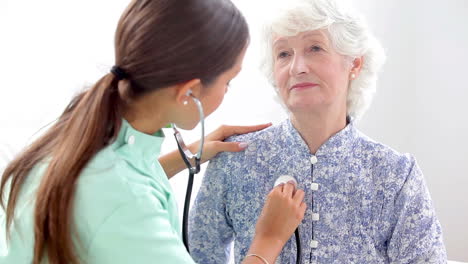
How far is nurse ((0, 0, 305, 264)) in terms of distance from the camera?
950mm

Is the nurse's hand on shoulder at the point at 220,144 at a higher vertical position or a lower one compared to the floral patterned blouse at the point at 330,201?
higher

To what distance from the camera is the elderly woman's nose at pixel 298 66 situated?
4.80ft

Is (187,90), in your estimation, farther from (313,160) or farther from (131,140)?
(313,160)

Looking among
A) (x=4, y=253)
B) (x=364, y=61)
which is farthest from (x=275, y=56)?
(x=4, y=253)

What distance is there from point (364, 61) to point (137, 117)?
2.53ft

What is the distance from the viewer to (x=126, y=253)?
3.13 feet

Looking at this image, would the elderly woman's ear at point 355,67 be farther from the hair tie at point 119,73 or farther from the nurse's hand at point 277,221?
the hair tie at point 119,73

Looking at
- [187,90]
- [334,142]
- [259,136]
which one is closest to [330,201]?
[334,142]

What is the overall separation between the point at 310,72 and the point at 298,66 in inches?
1.4

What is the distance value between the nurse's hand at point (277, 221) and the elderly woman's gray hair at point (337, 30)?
1.14ft

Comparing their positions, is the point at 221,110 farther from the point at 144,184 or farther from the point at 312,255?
the point at 144,184

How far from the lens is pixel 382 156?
151 cm

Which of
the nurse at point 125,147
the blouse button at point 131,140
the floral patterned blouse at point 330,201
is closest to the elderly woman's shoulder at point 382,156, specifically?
the floral patterned blouse at point 330,201

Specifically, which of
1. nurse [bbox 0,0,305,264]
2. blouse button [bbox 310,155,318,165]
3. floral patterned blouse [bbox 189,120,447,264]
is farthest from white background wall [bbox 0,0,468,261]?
nurse [bbox 0,0,305,264]
